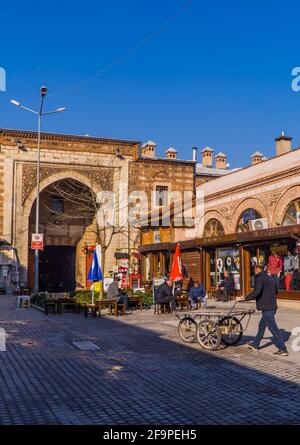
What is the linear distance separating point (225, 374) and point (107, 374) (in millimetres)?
1871

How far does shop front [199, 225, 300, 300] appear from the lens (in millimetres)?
19453

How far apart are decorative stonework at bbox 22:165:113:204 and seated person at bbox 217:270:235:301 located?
1515 cm

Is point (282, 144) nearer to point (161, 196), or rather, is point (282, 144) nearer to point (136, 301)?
point (161, 196)

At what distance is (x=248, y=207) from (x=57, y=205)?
1682 centimetres

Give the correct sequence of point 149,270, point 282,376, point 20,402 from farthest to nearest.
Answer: point 149,270
point 282,376
point 20,402

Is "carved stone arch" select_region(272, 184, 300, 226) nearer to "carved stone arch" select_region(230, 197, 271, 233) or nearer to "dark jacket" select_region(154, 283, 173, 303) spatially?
"carved stone arch" select_region(230, 197, 271, 233)

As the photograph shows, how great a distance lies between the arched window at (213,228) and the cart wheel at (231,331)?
1686 cm

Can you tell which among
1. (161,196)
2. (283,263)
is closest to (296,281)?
(283,263)

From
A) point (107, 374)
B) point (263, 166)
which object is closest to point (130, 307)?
point (263, 166)

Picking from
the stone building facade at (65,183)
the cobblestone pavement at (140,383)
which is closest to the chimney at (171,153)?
the stone building facade at (65,183)

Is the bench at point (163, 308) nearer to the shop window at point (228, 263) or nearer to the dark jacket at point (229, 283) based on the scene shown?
the dark jacket at point (229, 283)

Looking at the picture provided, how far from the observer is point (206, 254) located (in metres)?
25.7
